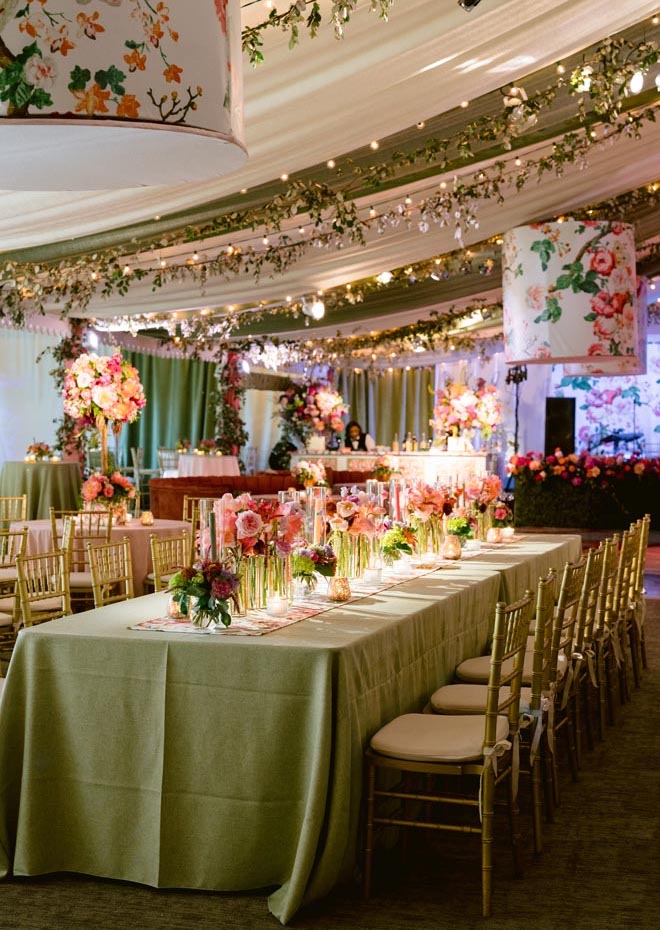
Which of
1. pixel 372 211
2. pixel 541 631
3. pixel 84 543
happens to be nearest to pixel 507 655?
pixel 541 631

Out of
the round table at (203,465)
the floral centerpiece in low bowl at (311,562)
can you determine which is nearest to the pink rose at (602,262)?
the floral centerpiece in low bowl at (311,562)

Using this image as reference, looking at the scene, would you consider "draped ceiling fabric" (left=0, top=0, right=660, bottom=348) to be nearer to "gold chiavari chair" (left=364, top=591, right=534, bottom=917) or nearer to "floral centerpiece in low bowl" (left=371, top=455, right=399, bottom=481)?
"gold chiavari chair" (left=364, top=591, right=534, bottom=917)

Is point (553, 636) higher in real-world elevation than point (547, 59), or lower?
lower

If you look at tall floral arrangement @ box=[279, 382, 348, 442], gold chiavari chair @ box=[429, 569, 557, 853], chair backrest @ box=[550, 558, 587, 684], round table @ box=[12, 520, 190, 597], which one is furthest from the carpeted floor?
tall floral arrangement @ box=[279, 382, 348, 442]

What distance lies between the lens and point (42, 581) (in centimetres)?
576

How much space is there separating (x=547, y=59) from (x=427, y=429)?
16144mm

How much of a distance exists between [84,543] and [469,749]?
5.16 meters

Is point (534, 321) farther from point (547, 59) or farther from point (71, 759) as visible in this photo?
point (71, 759)

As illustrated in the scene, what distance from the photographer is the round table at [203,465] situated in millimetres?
14820

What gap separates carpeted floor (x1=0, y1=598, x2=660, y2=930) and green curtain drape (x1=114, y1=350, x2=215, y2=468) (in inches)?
534

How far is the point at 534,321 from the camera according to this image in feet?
26.2

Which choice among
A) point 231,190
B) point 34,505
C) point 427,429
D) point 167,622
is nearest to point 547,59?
point 231,190

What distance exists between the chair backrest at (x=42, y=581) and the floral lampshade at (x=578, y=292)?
379 cm

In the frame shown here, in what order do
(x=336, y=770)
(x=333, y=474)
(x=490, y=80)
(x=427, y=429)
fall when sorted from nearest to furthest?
(x=336, y=770) → (x=490, y=80) → (x=333, y=474) → (x=427, y=429)
